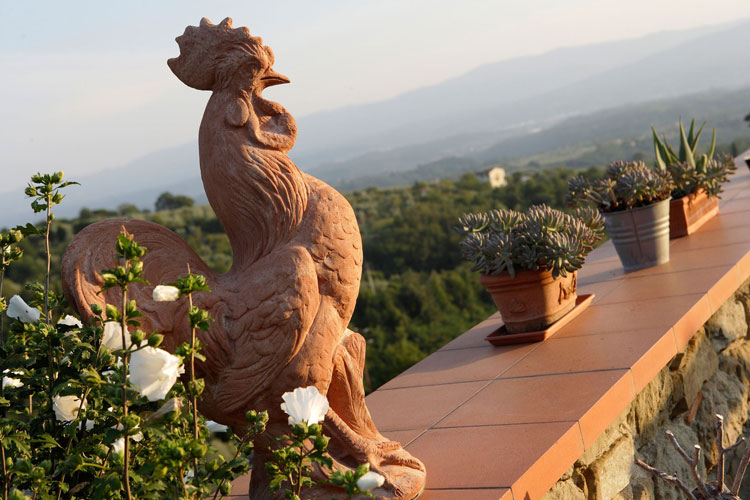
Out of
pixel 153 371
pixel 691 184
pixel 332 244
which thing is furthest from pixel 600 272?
pixel 153 371

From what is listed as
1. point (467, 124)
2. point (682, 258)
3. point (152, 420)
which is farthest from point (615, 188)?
point (467, 124)

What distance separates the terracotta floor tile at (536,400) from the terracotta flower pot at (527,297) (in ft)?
2.37

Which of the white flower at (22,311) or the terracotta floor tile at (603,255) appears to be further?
the terracotta floor tile at (603,255)

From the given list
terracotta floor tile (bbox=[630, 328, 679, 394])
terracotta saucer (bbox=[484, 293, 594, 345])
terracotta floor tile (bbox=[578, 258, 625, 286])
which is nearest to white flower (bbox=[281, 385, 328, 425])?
terracotta floor tile (bbox=[630, 328, 679, 394])

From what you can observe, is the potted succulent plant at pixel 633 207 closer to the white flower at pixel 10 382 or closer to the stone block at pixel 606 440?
the stone block at pixel 606 440

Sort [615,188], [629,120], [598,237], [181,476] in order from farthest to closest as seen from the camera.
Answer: [629,120] → [615,188] → [598,237] → [181,476]

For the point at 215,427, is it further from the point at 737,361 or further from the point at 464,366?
the point at 737,361

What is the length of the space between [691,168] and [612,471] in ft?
12.5

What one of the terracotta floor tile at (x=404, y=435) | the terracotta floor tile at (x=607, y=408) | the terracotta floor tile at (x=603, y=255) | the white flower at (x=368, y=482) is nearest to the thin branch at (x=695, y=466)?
the terracotta floor tile at (x=607, y=408)

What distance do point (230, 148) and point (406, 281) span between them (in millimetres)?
17710

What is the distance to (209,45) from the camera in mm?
2119

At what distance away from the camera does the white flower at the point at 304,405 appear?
1592 millimetres

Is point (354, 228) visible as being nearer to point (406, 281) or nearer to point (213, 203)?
point (213, 203)

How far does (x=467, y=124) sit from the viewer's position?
600 ft
